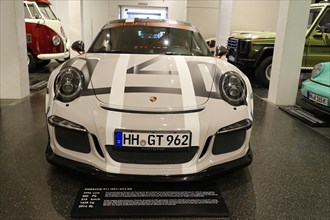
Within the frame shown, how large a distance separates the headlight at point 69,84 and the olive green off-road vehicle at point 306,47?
505cm

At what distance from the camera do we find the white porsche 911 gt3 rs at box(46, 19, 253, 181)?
1893 millimetres

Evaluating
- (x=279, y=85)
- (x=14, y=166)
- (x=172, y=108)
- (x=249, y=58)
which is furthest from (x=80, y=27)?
(x=172, y=108)

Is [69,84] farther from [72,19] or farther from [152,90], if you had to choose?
[72,19]

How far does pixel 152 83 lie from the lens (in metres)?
2.17

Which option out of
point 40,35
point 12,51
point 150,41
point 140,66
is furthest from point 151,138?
point 40,35

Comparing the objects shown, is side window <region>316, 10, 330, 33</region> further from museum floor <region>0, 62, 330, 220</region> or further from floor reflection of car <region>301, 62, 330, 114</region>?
museum floor <region>0, 62, 330, 220</region>

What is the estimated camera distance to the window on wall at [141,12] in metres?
12.6

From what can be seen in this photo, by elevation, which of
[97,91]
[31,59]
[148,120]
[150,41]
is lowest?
[31,59]

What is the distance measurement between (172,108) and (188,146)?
26 cm

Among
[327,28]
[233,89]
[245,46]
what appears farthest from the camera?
[245,46]

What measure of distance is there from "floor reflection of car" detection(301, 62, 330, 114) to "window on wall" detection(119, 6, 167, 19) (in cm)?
942

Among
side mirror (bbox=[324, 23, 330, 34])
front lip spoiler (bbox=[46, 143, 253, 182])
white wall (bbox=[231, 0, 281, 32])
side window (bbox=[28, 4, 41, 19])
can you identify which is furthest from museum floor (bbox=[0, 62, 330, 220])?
white wall (bbox=[231, 0, 281, 32])

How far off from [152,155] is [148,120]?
0.22 m

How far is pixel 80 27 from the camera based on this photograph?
1126 centimetres
